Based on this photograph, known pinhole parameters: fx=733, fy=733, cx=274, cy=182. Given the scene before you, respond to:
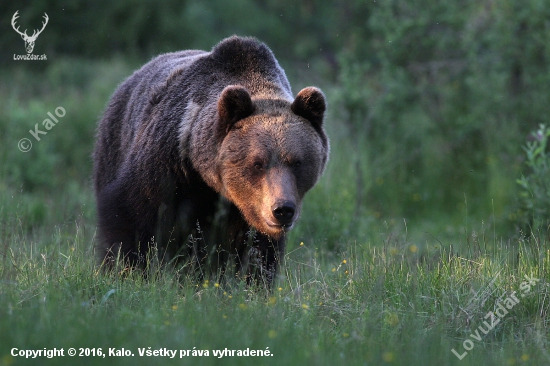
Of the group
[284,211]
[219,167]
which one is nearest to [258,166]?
[219,167]

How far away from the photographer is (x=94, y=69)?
19938 mm

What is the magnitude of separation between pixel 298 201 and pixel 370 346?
160cm

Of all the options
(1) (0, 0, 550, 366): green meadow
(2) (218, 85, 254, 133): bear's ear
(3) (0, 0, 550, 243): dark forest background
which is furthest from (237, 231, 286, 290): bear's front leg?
(3) (0, 0, 550, 243): dark forest background

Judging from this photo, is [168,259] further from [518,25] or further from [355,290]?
[518,25]

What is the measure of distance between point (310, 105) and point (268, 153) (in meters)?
0.64

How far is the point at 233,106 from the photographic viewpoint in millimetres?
5660

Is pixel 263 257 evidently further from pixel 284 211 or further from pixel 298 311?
pixel 298 311

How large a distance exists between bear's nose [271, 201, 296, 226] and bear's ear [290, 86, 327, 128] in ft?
3.11

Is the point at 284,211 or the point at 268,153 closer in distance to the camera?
the point at 284,211

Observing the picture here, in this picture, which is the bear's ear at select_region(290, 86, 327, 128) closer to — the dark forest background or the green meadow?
the green meadow

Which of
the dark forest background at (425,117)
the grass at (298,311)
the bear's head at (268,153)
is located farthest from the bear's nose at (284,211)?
the dark forest background at (425,117)

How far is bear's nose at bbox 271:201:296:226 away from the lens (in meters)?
5.18

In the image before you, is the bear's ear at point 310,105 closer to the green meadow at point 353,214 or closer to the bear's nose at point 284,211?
the bear's nose at point 284,211

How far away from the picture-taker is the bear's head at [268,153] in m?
5.36
